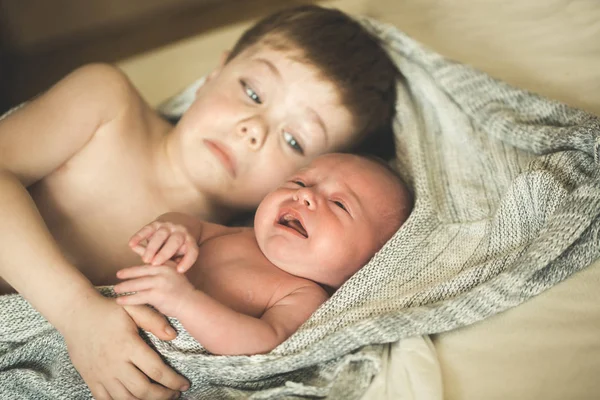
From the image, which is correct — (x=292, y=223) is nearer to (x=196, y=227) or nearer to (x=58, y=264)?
A: (x=196, y=227)

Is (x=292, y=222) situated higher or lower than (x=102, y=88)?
lower

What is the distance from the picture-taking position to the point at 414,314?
775 mm

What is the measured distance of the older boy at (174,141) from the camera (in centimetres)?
93

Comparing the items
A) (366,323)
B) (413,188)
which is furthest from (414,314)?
(413,188)

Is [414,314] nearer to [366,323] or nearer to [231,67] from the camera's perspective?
[366,323]

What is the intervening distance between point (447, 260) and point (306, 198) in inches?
9.6

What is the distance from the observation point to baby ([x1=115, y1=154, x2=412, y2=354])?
0.77 m

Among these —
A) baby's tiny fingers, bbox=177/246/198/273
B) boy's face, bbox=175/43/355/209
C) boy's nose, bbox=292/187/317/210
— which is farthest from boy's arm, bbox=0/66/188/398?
boy's nose, bbox=292/187/317/210

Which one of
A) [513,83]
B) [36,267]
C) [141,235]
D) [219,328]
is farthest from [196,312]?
[513,83]

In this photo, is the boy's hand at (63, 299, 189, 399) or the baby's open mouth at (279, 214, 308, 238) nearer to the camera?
the boy's hand at (63, 299, 189, 399)

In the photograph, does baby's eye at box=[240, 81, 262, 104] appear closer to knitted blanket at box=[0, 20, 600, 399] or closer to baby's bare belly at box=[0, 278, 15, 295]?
knitted blanket at box=[0, 20, 600, 399]

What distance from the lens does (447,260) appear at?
908mm

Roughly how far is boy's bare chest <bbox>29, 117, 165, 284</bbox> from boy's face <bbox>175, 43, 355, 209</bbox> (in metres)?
0.13

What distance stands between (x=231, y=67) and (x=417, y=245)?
1.66 ft
